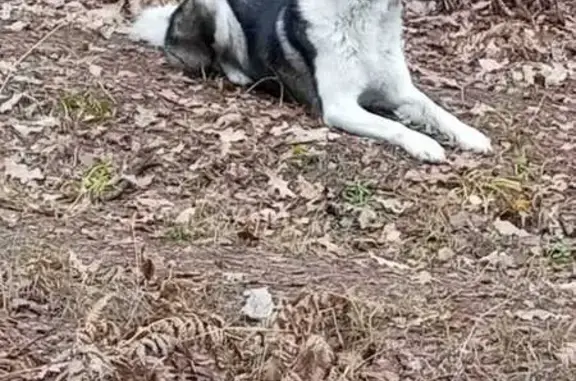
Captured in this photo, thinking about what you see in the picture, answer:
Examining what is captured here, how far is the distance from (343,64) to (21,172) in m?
1.76

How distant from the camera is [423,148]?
5789 mm

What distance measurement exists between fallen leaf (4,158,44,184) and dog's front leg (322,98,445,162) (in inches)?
59.5

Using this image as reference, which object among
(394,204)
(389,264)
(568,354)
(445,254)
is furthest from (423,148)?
(568,354)

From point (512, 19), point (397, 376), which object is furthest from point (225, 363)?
point (512, 19)

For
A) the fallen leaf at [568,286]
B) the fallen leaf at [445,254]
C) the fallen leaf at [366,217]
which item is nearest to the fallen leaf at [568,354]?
the fallen leaf at [568,286]

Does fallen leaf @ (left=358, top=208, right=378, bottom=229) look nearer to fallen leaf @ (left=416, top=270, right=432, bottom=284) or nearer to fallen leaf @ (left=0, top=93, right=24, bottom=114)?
fallen leaf @ (left=416, top=270, right=432, bottom=284)

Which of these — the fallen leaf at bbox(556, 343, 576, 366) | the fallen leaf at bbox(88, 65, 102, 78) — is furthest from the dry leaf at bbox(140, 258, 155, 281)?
the fallen leaf at bbox(88, 65, 102, 78)

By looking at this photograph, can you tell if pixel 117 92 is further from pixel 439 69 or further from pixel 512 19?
pixel 512 19

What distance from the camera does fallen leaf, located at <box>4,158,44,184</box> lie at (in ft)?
17.3

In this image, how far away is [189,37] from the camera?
22.7 feet

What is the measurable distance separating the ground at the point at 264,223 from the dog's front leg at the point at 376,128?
7cm

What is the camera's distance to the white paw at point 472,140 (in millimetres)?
5910

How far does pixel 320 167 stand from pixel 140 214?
929 millimetres

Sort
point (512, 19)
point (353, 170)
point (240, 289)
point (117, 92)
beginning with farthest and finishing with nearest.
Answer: point (512, 19), point (117, 92), point (353, 170), point (240, 289)
